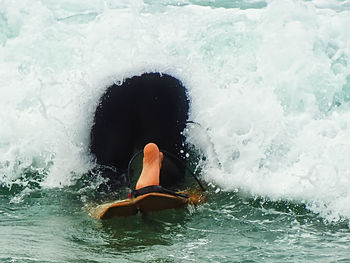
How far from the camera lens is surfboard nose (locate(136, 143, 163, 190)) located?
4185 mm

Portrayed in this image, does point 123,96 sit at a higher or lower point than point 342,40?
lower

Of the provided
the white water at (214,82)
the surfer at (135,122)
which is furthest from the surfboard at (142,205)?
the white water at (214,82)

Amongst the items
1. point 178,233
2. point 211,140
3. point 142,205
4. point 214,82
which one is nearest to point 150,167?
point 142,205

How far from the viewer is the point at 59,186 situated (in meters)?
5.31

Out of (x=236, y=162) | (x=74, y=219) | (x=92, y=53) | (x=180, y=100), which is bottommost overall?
(x=74, y=219)

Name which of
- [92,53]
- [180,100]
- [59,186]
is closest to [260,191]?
[180,100]

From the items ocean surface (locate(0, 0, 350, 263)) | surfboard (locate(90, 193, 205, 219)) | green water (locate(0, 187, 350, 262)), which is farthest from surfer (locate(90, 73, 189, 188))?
surfboard (locate(90, 193, 205, 219))

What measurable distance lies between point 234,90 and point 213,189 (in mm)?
1274

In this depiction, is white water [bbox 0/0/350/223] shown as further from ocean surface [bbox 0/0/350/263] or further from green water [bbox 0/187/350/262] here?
green water [bbox 0/187/350/262]

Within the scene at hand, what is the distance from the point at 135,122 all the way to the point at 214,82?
127 cm

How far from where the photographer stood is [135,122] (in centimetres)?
508

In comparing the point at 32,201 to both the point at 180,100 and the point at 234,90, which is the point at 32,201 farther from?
the point at 234,90

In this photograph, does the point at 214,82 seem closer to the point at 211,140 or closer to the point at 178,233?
the point at 211,140

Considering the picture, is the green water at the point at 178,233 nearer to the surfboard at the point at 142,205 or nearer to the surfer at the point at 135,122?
the surfboard at the point at 142,205
